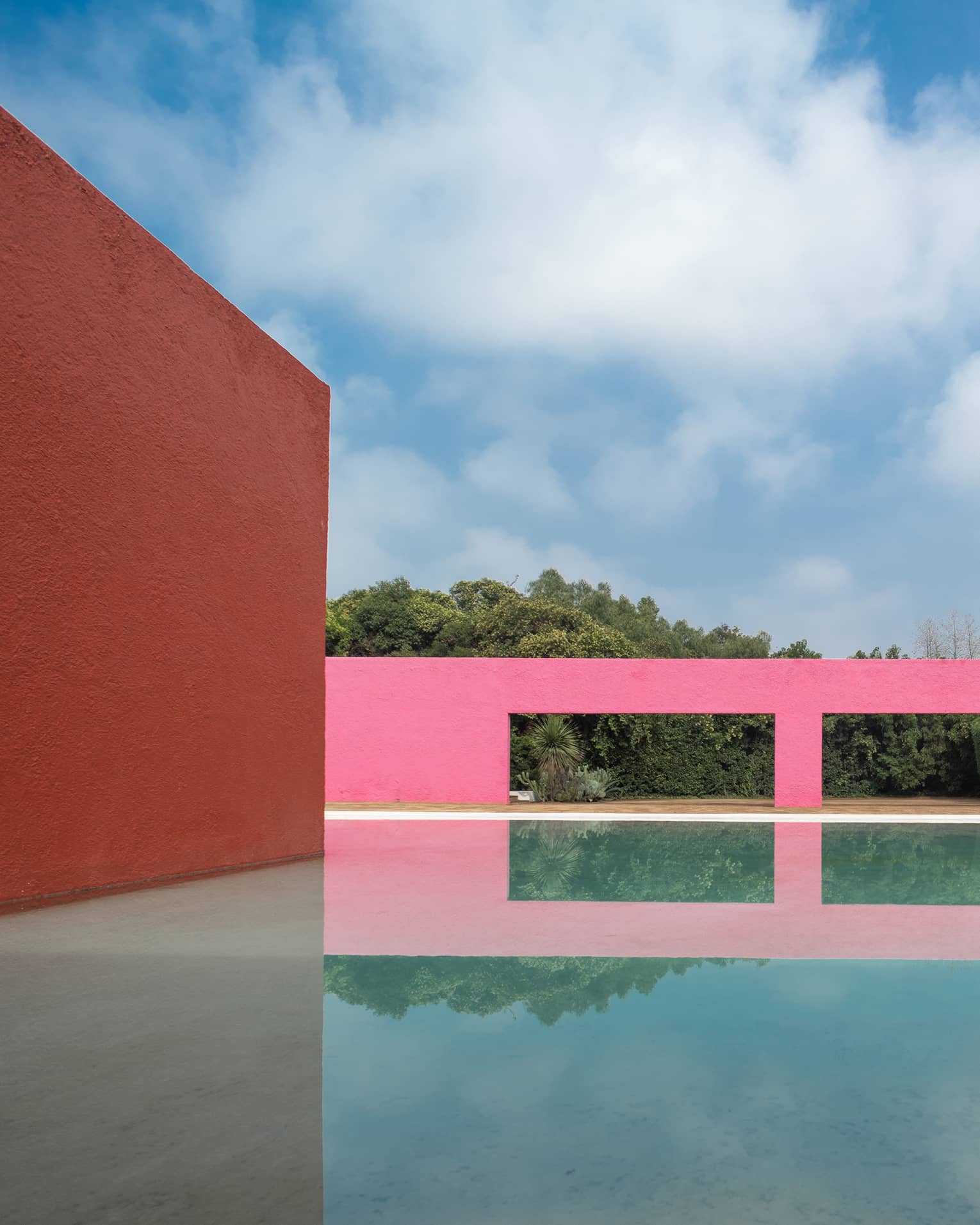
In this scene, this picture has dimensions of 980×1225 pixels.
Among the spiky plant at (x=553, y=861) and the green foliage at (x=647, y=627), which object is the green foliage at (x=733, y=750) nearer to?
the spiky plant at (x=553, y=861)

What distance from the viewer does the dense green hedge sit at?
70.2ft

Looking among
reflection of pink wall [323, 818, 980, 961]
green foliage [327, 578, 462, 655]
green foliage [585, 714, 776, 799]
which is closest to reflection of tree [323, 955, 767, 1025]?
reflection of pink wall [323, 818, 980, 961]

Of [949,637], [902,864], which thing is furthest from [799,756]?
[949,637]

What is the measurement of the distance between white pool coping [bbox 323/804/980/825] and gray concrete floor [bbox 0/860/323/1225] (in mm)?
9463

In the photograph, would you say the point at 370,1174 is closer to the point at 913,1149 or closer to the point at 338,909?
the point at 913,1149

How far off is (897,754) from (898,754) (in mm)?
20

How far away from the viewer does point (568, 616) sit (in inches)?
1270

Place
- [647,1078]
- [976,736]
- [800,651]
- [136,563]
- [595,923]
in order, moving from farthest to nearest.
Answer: [800,651] → [976,736] → [136,563] → [595,923] → [647,1078]

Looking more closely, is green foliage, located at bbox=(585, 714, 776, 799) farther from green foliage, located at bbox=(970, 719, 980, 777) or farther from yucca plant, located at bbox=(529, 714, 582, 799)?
green foliage, located at bbox=(970, 719, 980, 777)

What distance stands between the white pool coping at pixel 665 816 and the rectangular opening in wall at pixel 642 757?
252cm

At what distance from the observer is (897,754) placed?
75.5ft

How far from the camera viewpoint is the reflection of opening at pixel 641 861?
897 centimetres

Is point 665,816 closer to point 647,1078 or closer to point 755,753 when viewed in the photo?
point 755,753

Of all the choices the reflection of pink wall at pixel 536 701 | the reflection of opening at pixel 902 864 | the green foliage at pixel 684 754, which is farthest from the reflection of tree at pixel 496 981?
the green foliage at pixel 684 754
